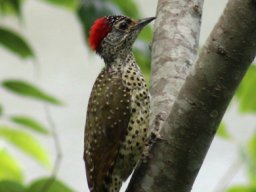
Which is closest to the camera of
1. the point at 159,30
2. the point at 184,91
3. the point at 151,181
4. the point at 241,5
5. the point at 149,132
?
the point at 241,5

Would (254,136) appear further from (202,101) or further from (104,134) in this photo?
(202,101)

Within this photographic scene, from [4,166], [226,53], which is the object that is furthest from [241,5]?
[4,166]

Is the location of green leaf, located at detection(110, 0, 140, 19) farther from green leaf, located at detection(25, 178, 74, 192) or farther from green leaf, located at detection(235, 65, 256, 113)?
green leaf, located at detection(25, 178, 74, 192)

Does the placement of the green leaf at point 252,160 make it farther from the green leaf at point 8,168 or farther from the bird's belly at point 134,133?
the green leaf at point 8,168

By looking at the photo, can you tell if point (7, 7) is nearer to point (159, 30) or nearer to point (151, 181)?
point (159, 30)

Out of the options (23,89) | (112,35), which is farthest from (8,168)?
(112,35)

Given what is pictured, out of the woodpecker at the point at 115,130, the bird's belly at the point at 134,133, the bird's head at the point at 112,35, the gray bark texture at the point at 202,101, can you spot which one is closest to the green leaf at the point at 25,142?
the woodpecker at the point at 115,130

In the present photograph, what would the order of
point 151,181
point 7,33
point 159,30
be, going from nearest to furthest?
point 151,181, point 7,33, point 159,30
